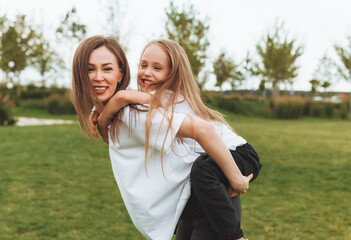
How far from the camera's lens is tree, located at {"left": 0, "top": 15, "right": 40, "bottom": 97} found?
27.4 m

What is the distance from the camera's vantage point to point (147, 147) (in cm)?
158

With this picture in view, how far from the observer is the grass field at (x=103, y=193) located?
4.52m

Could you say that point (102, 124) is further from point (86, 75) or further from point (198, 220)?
point (198, 220)

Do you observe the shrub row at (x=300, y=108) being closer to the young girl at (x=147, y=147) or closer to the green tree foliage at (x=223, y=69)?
the green tree foliage at (x=223, y=69)

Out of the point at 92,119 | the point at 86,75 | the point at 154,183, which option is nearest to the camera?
the point at 154,183

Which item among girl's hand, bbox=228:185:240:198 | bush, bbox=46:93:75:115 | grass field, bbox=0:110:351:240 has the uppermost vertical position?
girl's hand, bbox=228:185:240:198

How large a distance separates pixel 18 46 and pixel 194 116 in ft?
99.8

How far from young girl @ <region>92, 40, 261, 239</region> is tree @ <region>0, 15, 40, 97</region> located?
91.9 ft

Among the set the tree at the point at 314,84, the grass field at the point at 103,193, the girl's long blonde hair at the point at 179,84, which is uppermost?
the girl's long blonde hair at the point at 179,84

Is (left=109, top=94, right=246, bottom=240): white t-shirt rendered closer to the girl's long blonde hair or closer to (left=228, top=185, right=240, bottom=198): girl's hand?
the girl's long blonde hair

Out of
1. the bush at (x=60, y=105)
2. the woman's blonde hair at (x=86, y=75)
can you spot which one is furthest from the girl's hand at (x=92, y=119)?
the bush at (x=60, y=105)

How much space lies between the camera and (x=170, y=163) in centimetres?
164

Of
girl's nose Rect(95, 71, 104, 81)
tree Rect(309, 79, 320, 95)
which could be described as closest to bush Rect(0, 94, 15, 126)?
girl's nose Rect(95, 71, 104, 81)

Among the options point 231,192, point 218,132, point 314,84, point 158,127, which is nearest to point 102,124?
point 158,127
